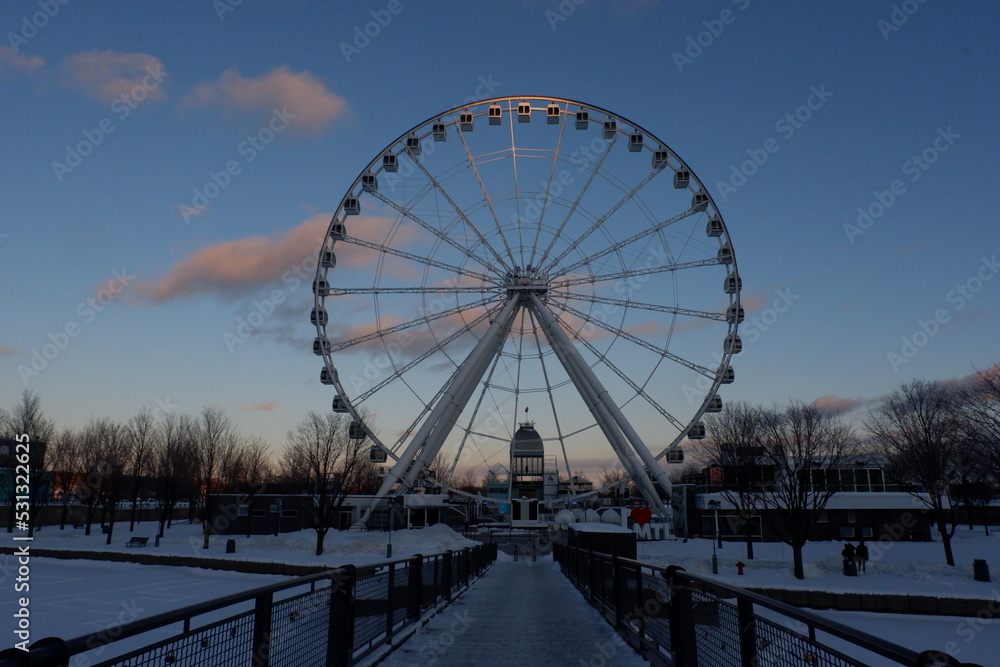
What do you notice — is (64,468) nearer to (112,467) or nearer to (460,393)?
(112,467)

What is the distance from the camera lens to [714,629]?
551 centimetres

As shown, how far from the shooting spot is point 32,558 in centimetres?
3100

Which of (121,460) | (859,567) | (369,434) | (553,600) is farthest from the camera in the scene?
(121,460)

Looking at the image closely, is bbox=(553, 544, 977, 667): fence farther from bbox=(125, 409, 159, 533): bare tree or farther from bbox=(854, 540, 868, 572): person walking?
bbox=(125, 409, 159, 533): bare tree

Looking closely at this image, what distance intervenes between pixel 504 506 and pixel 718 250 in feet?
159

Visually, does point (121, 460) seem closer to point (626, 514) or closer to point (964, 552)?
point (626, 514)

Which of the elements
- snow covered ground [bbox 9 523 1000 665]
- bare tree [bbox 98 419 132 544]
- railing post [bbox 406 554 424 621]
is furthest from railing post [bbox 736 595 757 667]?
bare tree [bbox 98 419 132 544]

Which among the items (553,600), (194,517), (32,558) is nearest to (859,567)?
(553,600)

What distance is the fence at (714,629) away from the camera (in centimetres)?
330

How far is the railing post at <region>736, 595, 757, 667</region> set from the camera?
4480 mm

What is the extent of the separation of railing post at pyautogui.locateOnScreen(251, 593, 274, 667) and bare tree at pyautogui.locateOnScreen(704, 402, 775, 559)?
106ft

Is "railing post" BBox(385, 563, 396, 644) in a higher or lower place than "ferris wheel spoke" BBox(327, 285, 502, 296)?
lower

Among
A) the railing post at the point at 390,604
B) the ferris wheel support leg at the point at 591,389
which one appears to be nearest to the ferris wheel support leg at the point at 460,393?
the ferris wheel support leg at the point at 591,389

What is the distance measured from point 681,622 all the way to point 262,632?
12.2ft
